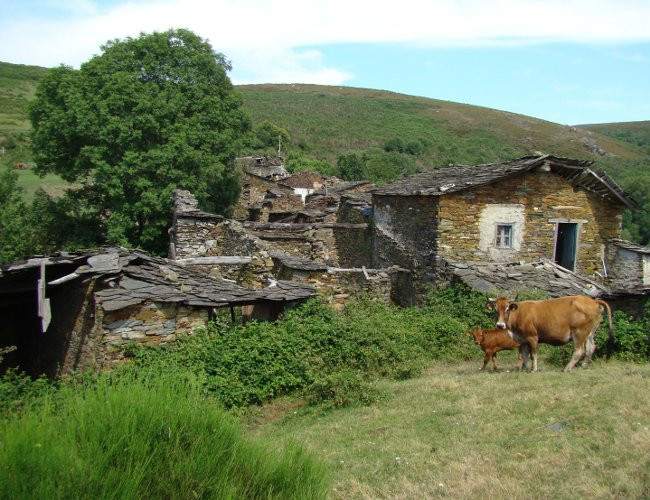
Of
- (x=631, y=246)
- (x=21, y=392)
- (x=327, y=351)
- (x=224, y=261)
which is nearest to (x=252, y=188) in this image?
(x=224, y=261)

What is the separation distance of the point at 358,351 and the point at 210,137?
1539cm

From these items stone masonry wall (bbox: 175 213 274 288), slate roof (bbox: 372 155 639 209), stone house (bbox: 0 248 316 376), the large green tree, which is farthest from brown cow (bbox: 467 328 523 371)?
the large green tree

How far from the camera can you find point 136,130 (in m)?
20.7

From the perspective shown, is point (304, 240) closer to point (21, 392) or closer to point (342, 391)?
point (342, 391)

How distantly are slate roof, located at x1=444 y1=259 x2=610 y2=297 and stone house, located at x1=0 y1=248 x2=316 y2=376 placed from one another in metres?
4.97

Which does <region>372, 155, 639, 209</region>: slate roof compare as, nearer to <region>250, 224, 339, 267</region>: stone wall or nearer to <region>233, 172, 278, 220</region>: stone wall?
<region>250, 224, 339, 267</region>: stone wall

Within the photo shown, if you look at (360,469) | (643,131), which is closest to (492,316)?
(360,469)

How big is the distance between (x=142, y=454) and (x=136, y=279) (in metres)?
5.69

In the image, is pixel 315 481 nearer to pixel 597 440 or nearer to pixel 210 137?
pixel 597 440

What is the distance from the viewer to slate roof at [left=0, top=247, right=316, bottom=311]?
832 cm

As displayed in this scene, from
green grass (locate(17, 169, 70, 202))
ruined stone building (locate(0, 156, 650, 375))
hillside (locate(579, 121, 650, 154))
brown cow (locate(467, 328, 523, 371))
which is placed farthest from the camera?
hillside (locate(579, 121, 650, 154))

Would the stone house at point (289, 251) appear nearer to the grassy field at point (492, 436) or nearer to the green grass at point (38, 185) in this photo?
the grassy field at point (492, 436)

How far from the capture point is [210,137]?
2247cm

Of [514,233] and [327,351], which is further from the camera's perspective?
[514,233]
